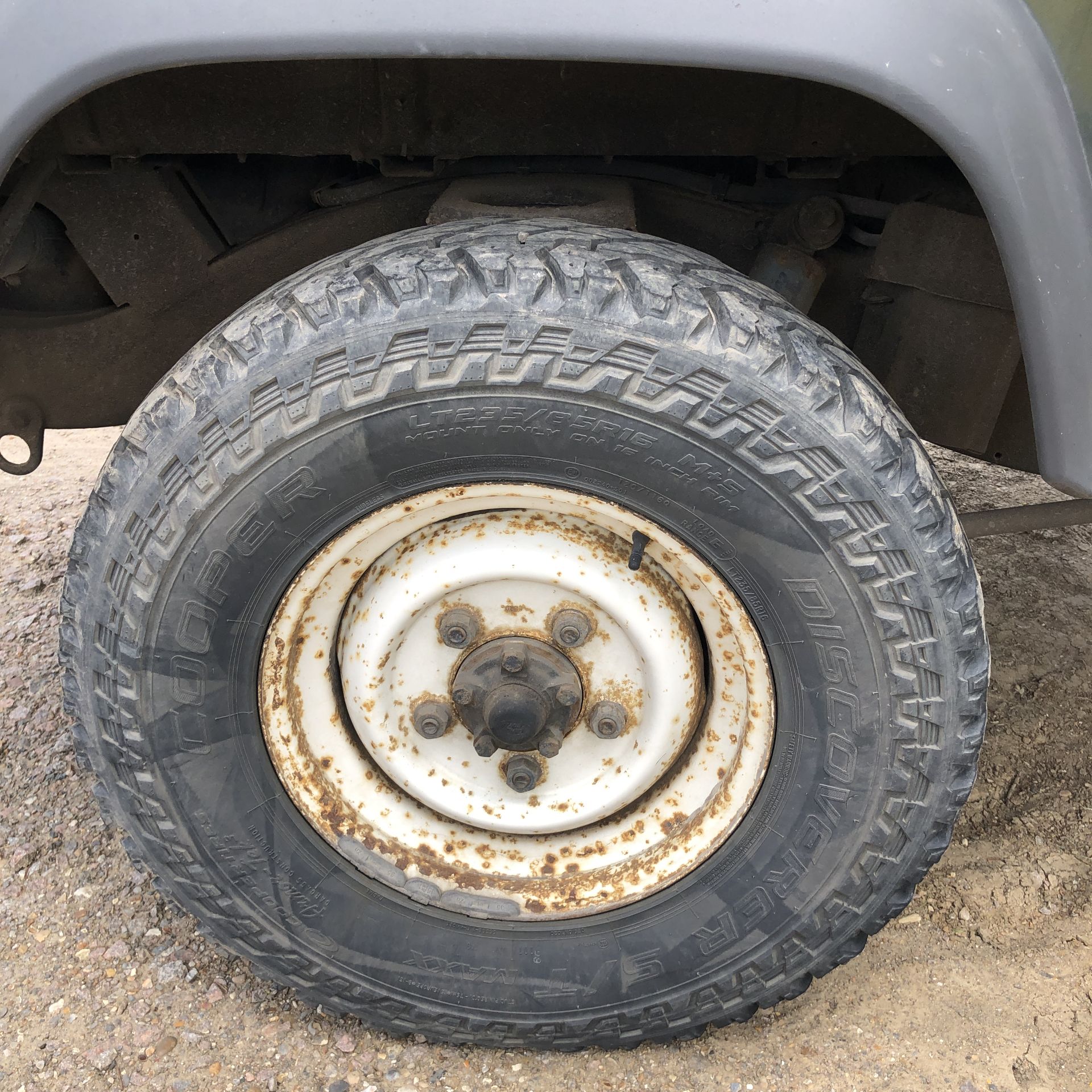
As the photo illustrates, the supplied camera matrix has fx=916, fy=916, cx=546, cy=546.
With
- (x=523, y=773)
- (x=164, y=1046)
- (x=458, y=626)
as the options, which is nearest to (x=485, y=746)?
(x=523, y=773)

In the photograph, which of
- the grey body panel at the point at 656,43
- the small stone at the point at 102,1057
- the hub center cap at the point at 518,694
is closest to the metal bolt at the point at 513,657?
the hub center cap at the point at 518,694

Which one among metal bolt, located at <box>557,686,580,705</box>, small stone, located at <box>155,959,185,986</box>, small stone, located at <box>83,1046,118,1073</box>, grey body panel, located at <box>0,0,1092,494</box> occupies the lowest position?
small stone, located at <box>155,959,185,986</box>

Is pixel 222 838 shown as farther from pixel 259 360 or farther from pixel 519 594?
pixel 259 360

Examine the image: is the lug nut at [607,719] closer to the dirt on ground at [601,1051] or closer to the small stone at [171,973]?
the dirt on ground at [601,1051]

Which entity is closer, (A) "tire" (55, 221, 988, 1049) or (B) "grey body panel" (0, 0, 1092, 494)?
(B) "grey body panel" (0, 0, 1092, 494)

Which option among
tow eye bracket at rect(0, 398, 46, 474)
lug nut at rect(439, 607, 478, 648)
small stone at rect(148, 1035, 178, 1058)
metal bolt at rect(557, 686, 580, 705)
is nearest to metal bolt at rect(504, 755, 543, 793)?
metal bolt at rect(557, 686, 580, 705)

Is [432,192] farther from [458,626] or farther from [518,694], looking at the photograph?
[518,694]

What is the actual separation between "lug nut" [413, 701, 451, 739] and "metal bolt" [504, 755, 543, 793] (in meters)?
0.14

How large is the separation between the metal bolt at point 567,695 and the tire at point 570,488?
1.11 ft

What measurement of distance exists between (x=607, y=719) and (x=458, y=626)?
302mm

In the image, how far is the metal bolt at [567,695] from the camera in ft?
5.14

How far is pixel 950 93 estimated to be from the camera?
1117mm

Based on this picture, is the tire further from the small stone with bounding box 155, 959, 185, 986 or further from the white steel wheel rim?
the small stone with bounding box 155, 959, 185, 986

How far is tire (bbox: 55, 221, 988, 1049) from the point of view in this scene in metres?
1.31
